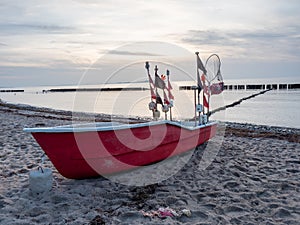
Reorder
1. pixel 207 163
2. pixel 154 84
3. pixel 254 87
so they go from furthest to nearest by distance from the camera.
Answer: pixel 254 87, pixel 154 84, pixel 207 163

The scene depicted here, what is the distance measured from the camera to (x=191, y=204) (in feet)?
15.0

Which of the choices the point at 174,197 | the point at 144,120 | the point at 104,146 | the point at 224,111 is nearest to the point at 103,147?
the point at 104,146

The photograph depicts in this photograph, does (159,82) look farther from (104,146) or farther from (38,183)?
(38,183)

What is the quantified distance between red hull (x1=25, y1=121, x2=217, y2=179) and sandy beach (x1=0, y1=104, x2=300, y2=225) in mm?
315

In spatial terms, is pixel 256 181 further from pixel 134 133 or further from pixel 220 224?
pixel 134 133

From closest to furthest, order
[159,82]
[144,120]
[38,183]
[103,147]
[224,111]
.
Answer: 1. [38,183]
2. [103,147]
3. [159,82]
4. [144,120]
5. [224,111]

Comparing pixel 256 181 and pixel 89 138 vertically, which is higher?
pixel 89 138

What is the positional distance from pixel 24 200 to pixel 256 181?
4065mm

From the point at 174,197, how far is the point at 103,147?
4.98 feet

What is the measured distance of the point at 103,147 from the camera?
5371 millimetres

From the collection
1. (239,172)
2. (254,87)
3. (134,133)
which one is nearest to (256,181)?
(239,172)

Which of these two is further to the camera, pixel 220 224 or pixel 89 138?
pixel 89 138

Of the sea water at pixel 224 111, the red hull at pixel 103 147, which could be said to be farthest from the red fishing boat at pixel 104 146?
the sea water at pixel 224 111

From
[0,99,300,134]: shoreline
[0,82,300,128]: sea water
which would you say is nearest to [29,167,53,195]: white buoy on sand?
[0,82,300,128]: sea water
